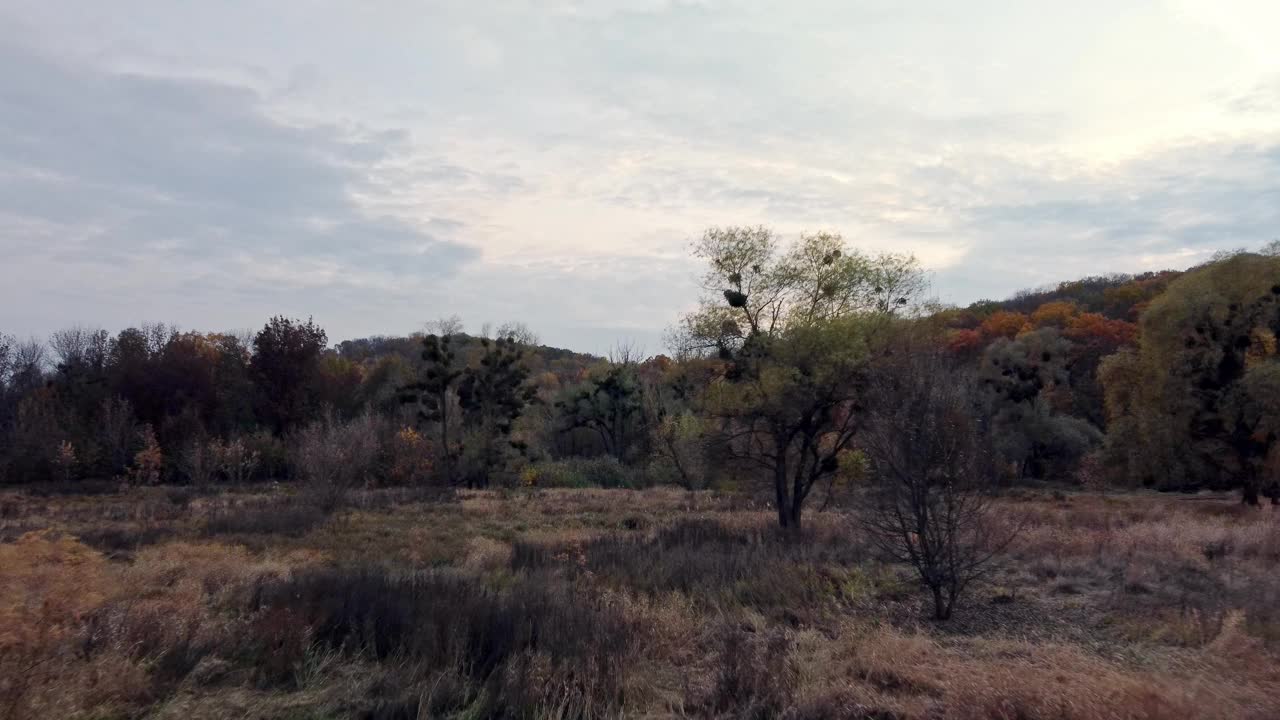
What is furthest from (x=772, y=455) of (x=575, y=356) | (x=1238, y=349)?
(x=575, y=356)

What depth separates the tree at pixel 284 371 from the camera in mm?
53156

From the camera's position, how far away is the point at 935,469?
38.1 ft

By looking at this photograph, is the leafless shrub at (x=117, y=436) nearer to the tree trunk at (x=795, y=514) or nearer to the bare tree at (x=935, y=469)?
the tree trunk at (x=795, y=514)

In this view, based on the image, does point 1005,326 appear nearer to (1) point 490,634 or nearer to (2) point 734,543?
(2) point 734,543

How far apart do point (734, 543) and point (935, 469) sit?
7510 millimetres

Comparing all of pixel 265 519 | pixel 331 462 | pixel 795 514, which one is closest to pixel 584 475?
pixel 331 462

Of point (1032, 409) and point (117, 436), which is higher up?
point (1032, 409)

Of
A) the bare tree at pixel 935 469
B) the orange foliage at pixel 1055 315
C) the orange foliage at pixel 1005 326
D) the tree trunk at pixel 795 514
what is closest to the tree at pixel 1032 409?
the orange foliage at pixel 1005 326

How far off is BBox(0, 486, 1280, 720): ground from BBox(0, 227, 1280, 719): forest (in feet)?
0.16

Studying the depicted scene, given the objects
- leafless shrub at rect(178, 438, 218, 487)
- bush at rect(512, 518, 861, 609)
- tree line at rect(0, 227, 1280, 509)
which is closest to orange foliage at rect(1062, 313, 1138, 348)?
tree line at rect(0, 227, 1280, 509)

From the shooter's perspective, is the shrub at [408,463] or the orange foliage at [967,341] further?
the orange foliage at [967,341]

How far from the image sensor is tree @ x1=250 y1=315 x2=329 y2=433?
5316 cm

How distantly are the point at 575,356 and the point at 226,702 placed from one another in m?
128

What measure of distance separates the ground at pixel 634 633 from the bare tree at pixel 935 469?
0.88m
